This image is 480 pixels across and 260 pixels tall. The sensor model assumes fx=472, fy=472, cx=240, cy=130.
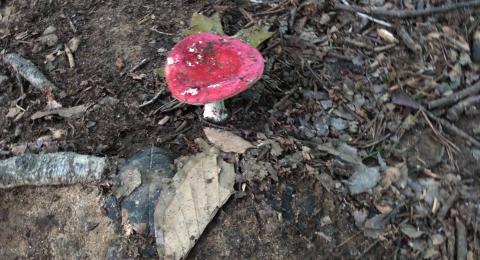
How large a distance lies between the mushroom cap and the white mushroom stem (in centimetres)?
30

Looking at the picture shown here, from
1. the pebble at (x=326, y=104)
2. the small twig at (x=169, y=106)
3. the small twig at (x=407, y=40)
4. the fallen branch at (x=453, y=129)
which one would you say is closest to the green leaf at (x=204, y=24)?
the small twig at (x=169, y=106)

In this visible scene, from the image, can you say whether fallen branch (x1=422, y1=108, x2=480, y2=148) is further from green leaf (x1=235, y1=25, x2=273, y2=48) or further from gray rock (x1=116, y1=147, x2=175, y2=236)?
gray rock (x1=116, y1=147, x2=175, y2=236)

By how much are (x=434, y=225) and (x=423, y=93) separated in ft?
3.20

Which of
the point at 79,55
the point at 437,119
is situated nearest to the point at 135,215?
the point at 79,55

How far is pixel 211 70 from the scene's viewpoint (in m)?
2.95

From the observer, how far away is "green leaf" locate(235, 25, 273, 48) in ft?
12.0

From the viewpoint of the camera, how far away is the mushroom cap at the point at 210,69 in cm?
281

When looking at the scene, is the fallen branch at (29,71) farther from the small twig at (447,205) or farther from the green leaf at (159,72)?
the small twig at (447,205)

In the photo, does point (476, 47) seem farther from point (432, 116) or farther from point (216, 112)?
point (216, 112)

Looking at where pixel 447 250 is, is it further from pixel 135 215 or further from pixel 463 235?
pixel 135 215

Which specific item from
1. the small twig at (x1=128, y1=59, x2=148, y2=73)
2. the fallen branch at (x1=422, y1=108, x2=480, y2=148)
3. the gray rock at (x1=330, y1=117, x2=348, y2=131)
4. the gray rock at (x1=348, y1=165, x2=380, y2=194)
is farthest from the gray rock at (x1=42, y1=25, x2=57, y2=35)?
the fallen branch at (x1=422, y1=108, x2=480, y2=148)

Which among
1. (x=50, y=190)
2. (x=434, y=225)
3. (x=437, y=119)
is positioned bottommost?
(x=50, y=190)

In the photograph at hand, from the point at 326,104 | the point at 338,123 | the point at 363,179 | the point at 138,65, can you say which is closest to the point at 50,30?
the point at 138,65

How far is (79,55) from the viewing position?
3.88 meters
